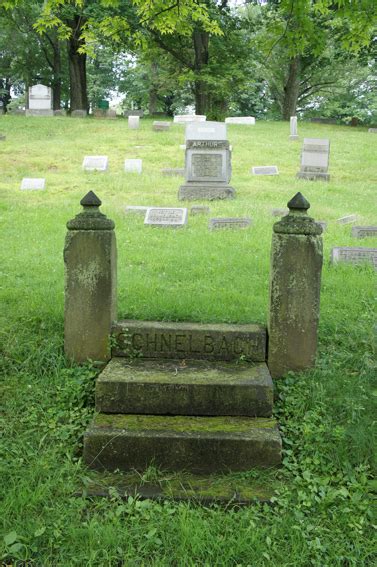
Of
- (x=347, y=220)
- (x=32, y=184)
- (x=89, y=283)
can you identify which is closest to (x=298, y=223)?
(x=89, y=283)

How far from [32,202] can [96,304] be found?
8.65 meters

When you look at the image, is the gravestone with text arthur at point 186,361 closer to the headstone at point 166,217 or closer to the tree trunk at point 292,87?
the headstone at point 166,217

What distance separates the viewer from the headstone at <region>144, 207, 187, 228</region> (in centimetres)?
1034

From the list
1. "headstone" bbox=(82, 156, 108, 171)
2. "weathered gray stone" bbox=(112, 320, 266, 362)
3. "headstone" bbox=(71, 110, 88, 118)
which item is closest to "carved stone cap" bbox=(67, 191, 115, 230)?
"weathered gray stone" bbox=(112, 320, 266, 362)

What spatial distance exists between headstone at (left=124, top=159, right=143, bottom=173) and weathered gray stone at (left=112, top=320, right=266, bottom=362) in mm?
12388

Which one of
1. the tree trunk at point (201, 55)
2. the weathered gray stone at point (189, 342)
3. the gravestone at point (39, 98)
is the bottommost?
the weathered gray stone at point (189, 342)

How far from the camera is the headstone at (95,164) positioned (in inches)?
644

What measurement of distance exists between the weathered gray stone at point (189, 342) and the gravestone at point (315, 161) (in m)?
12.5

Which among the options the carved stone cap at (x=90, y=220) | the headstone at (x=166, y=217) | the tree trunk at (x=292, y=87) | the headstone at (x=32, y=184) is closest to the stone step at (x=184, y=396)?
the carved stone cap at (x=90, y=220)

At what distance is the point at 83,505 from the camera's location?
10.8ft

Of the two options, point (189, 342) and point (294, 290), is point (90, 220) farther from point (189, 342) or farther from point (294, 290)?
point (294, 290)

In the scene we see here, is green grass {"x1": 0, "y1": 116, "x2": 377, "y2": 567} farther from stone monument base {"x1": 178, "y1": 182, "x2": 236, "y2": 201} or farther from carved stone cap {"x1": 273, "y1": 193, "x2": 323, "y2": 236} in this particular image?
stone monument base {"x1": 178, "y1": 182, "x2": 236, "y2": 201}

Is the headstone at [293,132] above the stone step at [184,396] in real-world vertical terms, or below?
above

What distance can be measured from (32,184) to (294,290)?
36.0ft
